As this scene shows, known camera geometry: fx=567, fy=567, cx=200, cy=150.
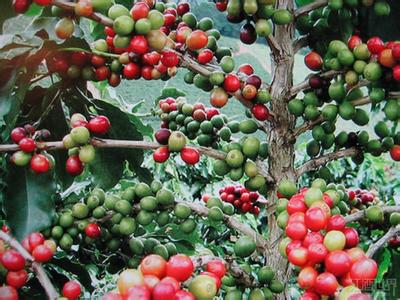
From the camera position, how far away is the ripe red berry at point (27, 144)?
4.02 feet

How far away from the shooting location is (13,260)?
3.20ft

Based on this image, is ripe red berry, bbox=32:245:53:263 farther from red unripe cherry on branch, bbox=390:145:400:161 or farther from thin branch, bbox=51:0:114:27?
red unripe cherry on branch, bbox=390:145:400:161

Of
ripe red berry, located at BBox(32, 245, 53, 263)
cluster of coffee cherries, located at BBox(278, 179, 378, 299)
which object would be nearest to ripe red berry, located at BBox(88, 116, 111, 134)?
ripe red berry, located at BBox(32, 245, 53, 263)

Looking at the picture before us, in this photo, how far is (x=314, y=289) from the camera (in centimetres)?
91

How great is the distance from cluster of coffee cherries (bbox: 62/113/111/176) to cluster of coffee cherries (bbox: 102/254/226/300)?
434 millimetres

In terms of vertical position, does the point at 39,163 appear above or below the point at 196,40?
below

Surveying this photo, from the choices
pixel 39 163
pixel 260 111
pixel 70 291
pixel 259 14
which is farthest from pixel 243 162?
pixel 70 291

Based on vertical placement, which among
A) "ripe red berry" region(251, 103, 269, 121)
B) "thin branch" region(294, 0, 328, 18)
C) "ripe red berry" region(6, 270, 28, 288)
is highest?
"thin branch" region(294, 0, 328, 18)

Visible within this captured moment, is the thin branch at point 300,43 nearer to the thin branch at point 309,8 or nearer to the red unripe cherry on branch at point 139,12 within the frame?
the thin branch at point 309,8

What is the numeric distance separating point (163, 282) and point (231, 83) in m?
0.65

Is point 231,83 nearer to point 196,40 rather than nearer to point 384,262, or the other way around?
point 196,40

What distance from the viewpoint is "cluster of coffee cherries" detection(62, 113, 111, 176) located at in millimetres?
1220

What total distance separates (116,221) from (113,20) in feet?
1.50

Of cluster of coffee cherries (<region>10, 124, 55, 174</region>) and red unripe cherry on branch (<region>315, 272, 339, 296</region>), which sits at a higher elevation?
cluster of coffee cherries (<region>10, 124, 55, 174</region>)
